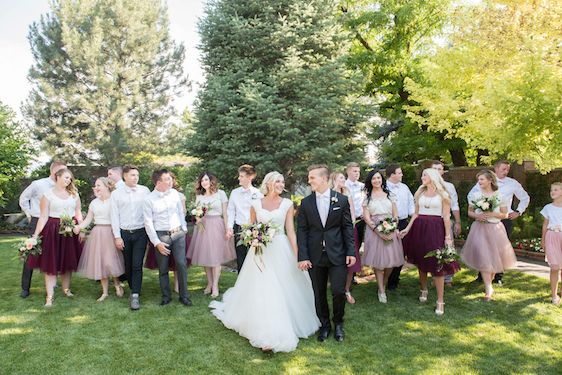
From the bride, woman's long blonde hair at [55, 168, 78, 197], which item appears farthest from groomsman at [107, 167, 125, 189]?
the bride

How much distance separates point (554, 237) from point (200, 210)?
5.72 meters

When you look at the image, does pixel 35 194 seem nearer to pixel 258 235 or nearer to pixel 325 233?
pixel 258 235

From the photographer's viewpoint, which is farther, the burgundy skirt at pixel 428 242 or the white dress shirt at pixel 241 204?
the white dress shirt at pixel 241 204

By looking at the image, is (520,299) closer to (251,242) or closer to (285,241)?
(285,241)

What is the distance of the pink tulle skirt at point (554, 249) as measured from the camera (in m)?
6.85

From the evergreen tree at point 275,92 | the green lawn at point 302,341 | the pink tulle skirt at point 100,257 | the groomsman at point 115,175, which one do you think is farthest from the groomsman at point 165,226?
the evergreen tree at point 275,92

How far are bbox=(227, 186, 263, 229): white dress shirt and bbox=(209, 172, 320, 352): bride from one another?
5.14 ft

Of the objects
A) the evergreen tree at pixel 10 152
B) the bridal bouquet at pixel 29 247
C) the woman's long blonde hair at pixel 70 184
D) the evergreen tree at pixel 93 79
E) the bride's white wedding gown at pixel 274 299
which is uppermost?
the evergreen tree at pixel 93 79

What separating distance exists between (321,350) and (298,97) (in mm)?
9044

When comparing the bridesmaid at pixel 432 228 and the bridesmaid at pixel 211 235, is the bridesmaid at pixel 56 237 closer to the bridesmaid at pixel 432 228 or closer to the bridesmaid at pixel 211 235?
the bridesmaid at pixel 211 235

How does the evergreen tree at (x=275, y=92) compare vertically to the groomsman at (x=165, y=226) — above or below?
above

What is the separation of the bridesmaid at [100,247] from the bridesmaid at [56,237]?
24 centimetres

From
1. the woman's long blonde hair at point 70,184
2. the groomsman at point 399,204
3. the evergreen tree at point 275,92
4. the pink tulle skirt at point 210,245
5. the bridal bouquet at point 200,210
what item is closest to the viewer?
the woman's long blonde hair at point 70,184

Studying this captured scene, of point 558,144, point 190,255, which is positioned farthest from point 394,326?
point 558,144
